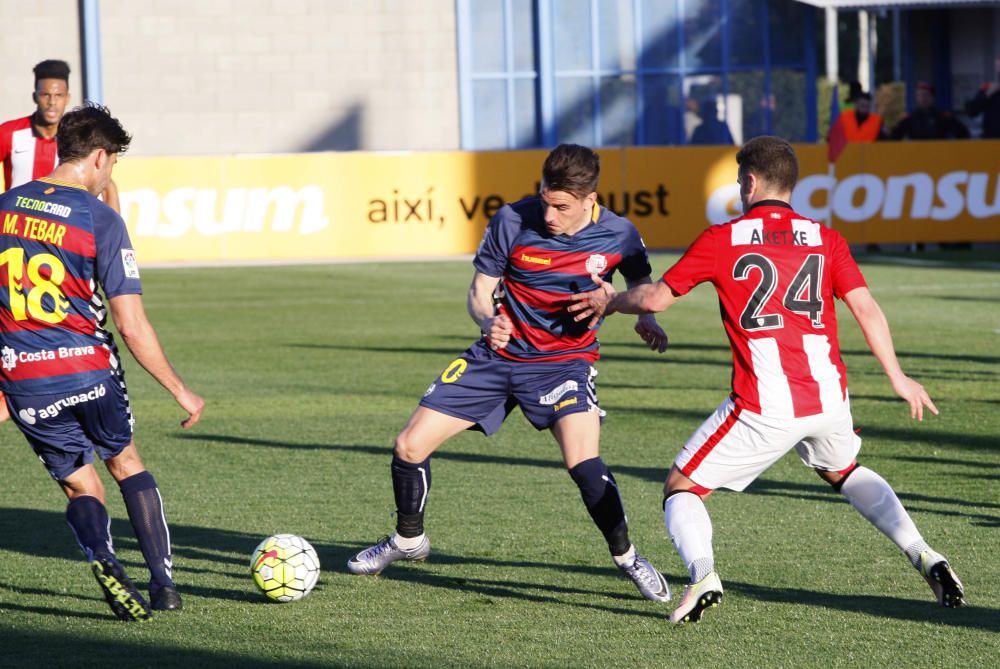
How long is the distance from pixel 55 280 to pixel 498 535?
2499mm

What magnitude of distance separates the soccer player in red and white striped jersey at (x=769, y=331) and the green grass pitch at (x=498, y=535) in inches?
16.0

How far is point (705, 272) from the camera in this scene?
5543mm

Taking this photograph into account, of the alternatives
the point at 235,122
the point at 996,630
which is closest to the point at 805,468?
the point at 996,630

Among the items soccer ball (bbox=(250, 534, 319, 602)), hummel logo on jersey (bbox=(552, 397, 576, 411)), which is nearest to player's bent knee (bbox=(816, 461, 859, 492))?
hummel logo on jersey (bbox=(552, 397, 576, 411))

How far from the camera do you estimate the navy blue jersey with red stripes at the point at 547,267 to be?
6172 mm

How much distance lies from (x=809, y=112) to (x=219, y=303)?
19780 millimetres

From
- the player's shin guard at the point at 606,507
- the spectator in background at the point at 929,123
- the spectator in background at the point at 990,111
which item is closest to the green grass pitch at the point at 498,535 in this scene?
the player's shin guard at the point at 606,507

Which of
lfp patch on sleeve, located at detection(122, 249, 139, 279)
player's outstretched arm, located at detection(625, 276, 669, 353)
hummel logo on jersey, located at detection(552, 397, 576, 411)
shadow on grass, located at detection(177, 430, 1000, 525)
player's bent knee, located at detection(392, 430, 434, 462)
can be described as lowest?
shadow on grass, located at detection(177, 430, 1000, 525)

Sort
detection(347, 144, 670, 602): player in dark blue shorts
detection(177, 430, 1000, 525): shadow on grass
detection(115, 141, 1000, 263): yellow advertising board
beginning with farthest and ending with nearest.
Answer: detection(115, 141, 1000, 263): yellow advertising board
detection(177, 430, 1000, 525): shadow on grass
detection(347, 144, 670, 602): player in dark blue shorts

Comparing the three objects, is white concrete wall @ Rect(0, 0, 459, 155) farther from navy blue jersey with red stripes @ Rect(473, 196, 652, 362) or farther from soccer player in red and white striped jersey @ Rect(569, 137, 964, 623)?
soccer player in red and white striped jersey @ Rect(569, 137, 964, 623)

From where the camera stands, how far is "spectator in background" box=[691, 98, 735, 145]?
32594mm

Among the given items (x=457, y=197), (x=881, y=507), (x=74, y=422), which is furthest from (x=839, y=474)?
(x=457, y=197)

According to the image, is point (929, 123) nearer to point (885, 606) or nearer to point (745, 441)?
point (885, 606)

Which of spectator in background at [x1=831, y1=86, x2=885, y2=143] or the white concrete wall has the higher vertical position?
the white concrete wall
